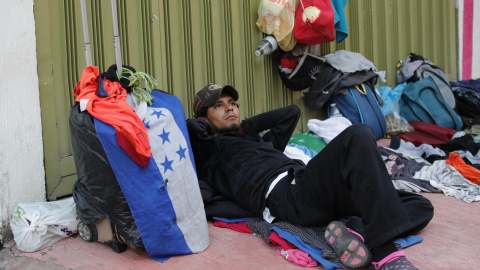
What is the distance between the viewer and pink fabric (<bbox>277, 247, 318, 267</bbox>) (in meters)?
2.43

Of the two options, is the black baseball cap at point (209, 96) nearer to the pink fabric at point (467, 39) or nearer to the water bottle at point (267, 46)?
the water bottle at point (267, 46)

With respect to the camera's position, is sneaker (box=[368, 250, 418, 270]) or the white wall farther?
the white wall

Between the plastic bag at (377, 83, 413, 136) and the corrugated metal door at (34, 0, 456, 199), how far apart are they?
21.2 inches

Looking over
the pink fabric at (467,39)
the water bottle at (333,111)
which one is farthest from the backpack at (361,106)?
the pink fabric at (467,39)

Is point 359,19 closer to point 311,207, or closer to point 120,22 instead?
point 120,22

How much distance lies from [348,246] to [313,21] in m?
2.63

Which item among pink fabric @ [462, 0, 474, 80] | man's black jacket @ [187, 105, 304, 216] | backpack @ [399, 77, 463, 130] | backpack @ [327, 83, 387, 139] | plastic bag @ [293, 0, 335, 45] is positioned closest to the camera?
man's black jacket @ [187, 105, 304, 216]

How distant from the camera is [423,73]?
657 cm

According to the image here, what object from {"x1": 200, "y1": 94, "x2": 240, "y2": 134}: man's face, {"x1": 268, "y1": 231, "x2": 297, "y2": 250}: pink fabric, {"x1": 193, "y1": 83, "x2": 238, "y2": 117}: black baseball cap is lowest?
{"x1": 268, "y1": 231, "x2": 297, "y2": 250}: pink fabric

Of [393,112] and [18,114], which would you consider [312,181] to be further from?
[393,112]

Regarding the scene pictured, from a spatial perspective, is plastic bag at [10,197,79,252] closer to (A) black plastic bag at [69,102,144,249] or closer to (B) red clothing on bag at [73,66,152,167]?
(A) black plastic bag at [69,102,144,249]

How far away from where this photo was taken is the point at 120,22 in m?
3.54

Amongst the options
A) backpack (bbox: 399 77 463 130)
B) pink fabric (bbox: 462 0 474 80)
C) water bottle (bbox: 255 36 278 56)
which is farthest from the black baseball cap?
pink fabric (bbox: 462 0 474 80)

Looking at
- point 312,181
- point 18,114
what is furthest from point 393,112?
point 18,114
